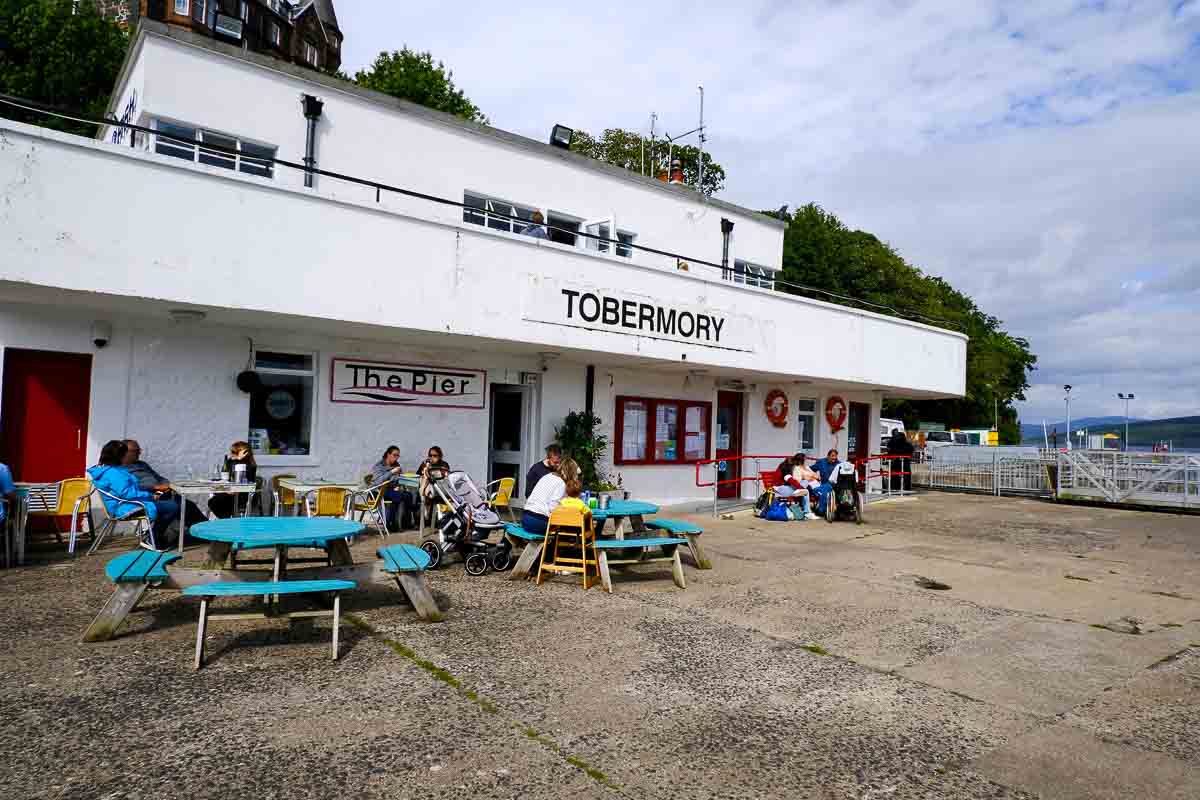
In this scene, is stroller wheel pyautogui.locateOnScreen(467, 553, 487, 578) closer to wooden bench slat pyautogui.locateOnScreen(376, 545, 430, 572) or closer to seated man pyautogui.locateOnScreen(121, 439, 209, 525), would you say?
wooden bench slat pyautogui.locateOnScreen(376, 545, 430, 572)

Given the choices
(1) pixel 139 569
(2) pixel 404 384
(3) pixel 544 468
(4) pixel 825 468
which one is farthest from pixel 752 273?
(1) pixel 139 569

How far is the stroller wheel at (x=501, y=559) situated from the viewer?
824cm

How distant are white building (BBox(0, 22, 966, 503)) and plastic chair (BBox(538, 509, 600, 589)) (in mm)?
3960

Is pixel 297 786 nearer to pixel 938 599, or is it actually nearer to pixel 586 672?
pixel 586 672

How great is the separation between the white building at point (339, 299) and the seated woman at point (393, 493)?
0.71 metres

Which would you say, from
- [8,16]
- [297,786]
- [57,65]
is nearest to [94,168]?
[297,786]

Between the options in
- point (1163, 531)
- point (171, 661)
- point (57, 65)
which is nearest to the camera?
point (171, 661)

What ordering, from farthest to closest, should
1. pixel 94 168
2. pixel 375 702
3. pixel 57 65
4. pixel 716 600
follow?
pixel 57 65
pixel 94 168
pixel 716 600
pixel 375 702

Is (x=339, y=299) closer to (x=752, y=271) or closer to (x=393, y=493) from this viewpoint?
(x=393, y=493)

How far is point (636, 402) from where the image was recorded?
15.3 meters

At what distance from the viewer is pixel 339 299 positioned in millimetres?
9859

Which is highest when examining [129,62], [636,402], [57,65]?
[57,65]

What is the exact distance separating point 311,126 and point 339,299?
3458 mm

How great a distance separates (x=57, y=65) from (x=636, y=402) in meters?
28.0
